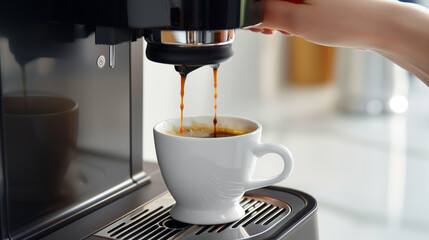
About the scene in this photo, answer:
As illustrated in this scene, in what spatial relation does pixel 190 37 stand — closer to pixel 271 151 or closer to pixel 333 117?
pixel 271 151

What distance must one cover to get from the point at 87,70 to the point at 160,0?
17cm

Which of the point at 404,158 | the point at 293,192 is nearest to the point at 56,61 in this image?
the point at 293,192

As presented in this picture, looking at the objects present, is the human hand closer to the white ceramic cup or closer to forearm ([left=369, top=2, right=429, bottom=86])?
forearm ([left=369, top=2, right=429, bottom=86])

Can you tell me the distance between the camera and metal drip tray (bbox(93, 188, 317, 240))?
61 centimetres

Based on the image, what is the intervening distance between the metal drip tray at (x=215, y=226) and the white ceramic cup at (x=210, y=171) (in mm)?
12

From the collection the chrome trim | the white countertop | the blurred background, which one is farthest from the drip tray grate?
the white countertop

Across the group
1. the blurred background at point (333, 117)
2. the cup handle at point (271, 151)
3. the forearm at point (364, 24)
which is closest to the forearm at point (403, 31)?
the forearm at point (364, 24)

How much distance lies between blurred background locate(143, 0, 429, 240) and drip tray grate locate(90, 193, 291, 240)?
59cm

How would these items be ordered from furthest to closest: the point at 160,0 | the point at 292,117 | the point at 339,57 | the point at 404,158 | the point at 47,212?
the point at 339,57 < the point at 292,117 < the point at 404,158 < the point at 47,212 < the point at 160,0

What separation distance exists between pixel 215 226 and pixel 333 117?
1915mm

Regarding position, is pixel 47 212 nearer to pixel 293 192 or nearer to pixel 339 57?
pixel 293 192

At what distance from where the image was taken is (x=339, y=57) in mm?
2660

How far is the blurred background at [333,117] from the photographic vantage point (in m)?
1.53

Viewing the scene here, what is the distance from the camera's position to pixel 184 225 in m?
0.64
